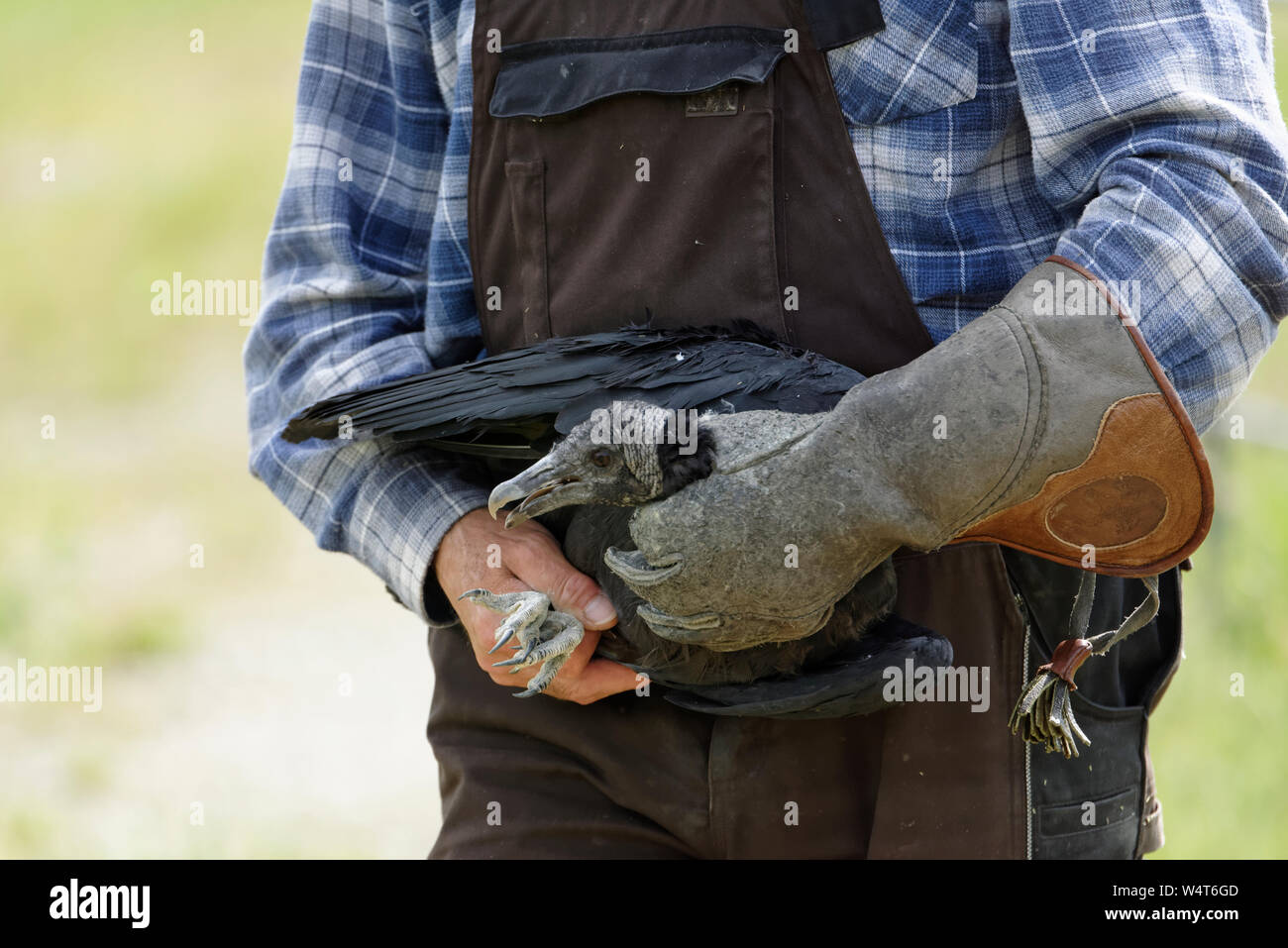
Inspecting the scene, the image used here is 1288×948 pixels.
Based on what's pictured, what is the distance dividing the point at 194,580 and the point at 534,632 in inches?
199

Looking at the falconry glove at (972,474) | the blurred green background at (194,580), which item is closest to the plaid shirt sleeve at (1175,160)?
the falconry glove at (972,474)

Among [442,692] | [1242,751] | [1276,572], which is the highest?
[442,692]

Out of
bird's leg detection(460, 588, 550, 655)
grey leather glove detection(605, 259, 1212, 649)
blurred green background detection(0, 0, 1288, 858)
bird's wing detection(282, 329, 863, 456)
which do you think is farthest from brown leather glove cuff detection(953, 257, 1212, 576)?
blurred green background detection(0, 0, 1288, 858)

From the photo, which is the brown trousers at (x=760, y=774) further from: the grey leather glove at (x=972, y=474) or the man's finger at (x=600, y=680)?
the grey leather glove at (x=972, y=474)

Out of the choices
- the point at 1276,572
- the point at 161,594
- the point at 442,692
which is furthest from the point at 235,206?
the point at 442,692

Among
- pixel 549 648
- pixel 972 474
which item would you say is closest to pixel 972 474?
pixel 972 474

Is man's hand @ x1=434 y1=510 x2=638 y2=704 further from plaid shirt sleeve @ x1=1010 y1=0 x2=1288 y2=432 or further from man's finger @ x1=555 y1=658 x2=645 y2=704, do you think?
plaid shirt sleeve @ x1=1010 y1=0 x2=1288 y2=432

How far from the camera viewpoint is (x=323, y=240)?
1.85m

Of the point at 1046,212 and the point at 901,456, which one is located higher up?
the point at 1046,212

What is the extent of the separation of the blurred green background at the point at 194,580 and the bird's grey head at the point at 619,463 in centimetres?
289

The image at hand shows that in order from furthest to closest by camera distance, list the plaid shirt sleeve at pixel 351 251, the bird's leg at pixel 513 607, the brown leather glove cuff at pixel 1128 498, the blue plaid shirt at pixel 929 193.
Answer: the plaid shirt sleeve at pixel 351 251 → the bird's leg at pixel 513 607 → the blue plaid shirt at pixel 929 193 → the brown leather glove cuff at pixel 1128 498

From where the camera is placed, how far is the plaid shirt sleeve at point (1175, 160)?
1283mm

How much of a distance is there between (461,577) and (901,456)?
26.4 inches
